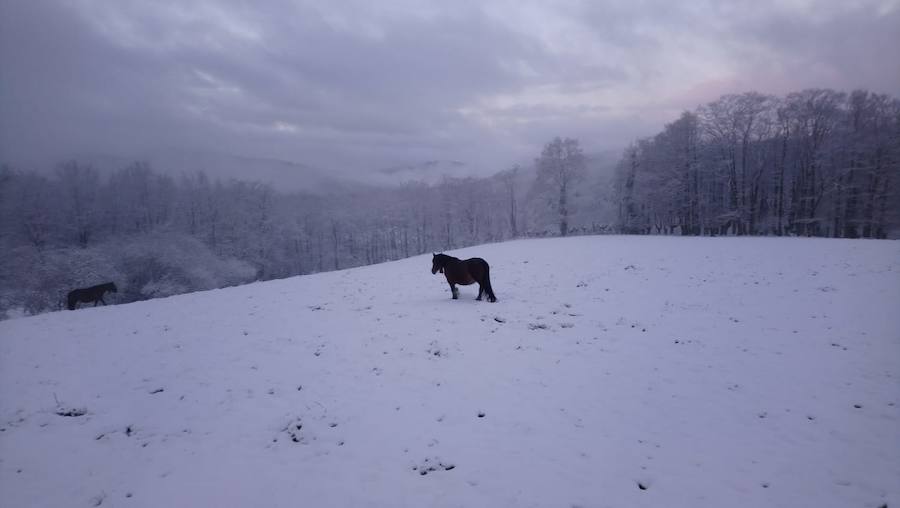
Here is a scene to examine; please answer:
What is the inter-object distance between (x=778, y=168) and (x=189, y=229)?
76.5m

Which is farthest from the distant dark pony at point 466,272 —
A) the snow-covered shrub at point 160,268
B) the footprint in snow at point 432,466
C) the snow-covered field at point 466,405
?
the snow-covered shrub at point 160,268

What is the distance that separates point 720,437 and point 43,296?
44372 millimetres

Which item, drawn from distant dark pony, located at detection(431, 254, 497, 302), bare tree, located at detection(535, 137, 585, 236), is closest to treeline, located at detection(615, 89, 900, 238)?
bare tree, located at detection(535, 137, 585, 236)

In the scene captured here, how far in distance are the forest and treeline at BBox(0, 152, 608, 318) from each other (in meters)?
0.19

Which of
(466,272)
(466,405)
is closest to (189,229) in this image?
(466,272)

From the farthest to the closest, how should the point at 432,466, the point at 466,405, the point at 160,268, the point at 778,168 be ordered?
the point at 778,168
the point at 160,268
the point at 466,405
the point at 432,466

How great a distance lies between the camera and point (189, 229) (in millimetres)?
50875

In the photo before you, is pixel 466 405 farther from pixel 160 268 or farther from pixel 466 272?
pixel 160 268

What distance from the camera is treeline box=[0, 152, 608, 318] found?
103 feet

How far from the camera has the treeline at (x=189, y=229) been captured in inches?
1240

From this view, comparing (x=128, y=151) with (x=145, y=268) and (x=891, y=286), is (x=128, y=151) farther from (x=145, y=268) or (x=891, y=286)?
(x=891, y=286)

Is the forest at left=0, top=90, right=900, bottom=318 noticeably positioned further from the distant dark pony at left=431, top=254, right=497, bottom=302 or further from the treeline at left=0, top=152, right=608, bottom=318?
the distant dark pony at left=431, top=254, right=497, bottom=302

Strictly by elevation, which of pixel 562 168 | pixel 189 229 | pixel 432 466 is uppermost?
pixel 562 168

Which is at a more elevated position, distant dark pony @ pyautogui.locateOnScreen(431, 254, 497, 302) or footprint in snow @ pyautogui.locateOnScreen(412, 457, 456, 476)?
distant dark pony @ pyautogui.locateOnScreen(431, 254, 497, 302)
